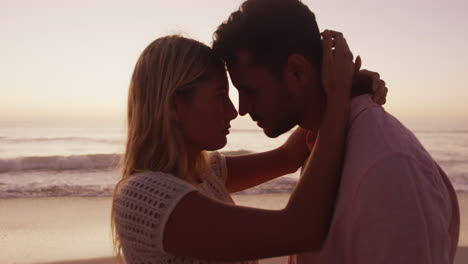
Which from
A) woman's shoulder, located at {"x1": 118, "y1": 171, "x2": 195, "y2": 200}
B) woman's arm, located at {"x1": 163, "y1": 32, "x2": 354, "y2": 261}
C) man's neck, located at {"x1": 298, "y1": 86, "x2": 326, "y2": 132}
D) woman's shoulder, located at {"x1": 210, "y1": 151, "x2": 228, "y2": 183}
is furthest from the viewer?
woman's shoulder, located at {"x1": 210, "y1": 151, "x2": 228, "y2": 183}

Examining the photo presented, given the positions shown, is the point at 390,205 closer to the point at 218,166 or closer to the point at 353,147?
the point at 353,147

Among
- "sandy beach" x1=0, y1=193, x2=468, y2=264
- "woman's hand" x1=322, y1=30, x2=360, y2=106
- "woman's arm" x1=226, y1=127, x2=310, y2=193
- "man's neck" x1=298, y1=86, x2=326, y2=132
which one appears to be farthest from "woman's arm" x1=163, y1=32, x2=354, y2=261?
"sandy beach" x1=0, y1=193, x2=468, y2=264

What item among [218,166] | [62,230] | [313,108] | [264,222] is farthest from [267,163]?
[62,230]

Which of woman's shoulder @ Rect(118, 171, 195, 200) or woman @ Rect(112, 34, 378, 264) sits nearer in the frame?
woman @ Rect(112, 34, 378, 264)

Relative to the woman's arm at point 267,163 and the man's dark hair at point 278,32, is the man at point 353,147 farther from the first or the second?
the woman's arm at point 267,163

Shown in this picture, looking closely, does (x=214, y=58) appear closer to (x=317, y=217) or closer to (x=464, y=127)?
(x=317, y=217)

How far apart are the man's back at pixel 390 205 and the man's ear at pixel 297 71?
0.52 m

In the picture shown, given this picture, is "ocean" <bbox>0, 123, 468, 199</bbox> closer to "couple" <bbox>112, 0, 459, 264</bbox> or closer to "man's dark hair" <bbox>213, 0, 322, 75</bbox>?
"couple" <bbox>112, 0, 459, 264</bbox>

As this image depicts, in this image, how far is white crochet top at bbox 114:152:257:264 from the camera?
1834 millimetres

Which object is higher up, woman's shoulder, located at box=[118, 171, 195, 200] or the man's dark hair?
the man's dark hair

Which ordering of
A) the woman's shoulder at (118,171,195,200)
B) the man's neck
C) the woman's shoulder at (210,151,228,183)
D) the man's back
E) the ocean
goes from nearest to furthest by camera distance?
the man's back, the woman's shoulder at (118,171,195,200), the man's neck, the woman's shoulder at (210,151,228,183), the ocean

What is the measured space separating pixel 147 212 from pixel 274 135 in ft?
2.88

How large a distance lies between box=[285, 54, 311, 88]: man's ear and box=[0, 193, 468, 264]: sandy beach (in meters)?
4.04

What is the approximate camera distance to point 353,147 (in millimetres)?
1717
